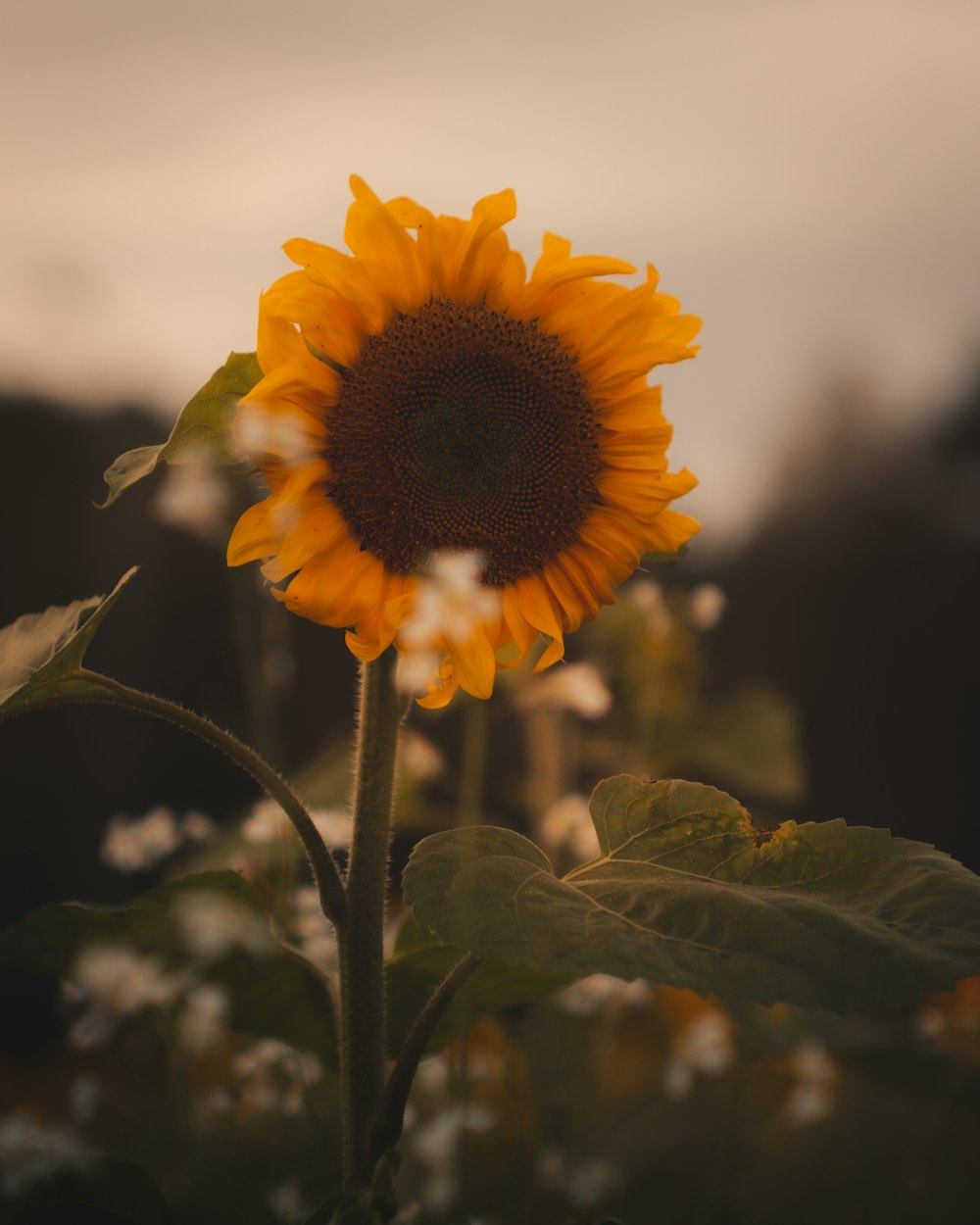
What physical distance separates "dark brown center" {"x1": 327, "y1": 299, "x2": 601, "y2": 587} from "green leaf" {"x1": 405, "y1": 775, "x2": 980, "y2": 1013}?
320mm

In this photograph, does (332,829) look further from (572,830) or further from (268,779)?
(572,830)

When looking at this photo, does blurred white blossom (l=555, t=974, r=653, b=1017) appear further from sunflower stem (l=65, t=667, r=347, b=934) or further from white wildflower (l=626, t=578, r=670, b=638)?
sunflower stem (l=65, t=667, r=347, b=934)

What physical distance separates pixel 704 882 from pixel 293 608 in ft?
1.53

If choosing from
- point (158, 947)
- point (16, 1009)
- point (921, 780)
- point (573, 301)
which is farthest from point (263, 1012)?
point (921, 780)

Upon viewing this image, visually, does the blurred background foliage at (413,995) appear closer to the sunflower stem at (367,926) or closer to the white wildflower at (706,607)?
the white wildflower at (706,607)

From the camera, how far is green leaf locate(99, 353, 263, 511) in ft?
3.27

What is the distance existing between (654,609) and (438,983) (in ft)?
5.38

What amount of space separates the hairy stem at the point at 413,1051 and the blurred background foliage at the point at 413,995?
7.7 inches

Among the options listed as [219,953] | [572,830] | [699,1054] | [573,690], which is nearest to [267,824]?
[219,953]

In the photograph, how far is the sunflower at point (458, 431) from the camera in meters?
1.09

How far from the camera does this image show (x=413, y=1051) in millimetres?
957

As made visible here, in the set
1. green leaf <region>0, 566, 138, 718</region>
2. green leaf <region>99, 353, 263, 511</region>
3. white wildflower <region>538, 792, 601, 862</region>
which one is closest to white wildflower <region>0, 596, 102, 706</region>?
green leaf <region>0, 566, 138, 718</region>

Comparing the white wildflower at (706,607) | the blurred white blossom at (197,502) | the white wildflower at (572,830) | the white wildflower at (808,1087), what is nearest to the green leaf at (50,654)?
the blurred white blossom at (197,502)

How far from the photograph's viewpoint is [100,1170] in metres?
1.11
